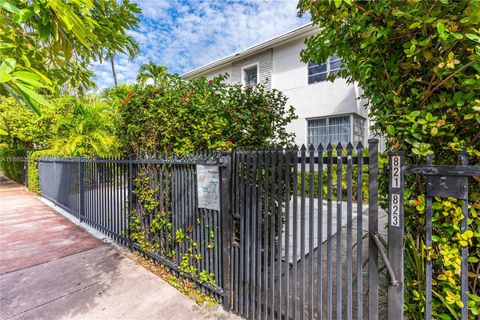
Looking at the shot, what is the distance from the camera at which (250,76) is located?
12.3 meters

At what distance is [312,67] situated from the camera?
33.6 ft

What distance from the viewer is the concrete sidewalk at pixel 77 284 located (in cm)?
A: 305

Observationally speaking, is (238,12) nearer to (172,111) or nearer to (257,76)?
(257,76)

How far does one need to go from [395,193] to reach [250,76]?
11.5 meters

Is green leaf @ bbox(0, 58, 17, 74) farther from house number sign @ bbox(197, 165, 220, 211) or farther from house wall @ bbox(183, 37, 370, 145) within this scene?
house wall @ bbox(183, 37, 370, 145)

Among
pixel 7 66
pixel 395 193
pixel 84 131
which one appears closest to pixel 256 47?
pixel 84 131

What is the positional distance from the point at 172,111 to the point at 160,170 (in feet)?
3.27

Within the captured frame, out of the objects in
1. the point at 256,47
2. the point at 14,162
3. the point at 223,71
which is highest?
the point at 256,47

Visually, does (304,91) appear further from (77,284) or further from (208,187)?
(77,284)

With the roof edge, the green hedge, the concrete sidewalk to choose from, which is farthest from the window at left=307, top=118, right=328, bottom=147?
the green hedge

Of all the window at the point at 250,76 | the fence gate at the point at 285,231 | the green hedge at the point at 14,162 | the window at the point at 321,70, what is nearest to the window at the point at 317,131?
the window at the point at 321,70

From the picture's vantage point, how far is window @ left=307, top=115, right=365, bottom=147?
942 cm

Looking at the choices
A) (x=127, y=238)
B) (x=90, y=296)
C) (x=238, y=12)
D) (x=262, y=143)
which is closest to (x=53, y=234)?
(x=127, y=238)

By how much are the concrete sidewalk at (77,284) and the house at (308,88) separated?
8.31 m
